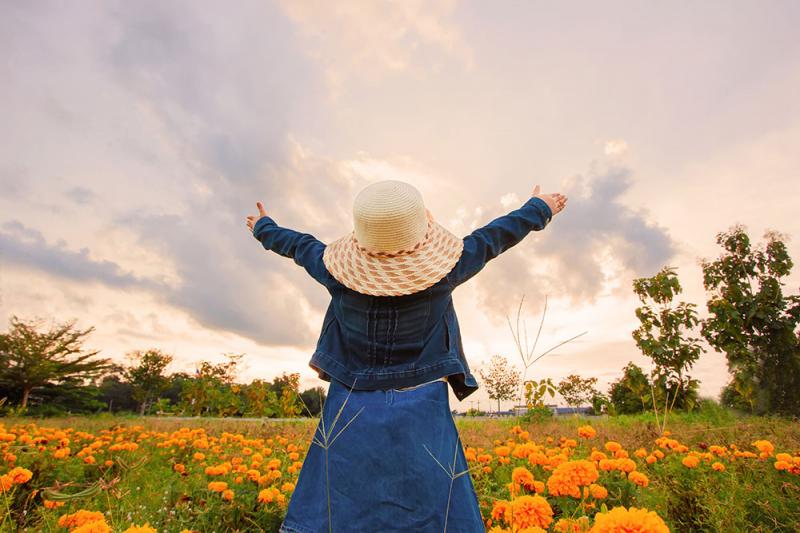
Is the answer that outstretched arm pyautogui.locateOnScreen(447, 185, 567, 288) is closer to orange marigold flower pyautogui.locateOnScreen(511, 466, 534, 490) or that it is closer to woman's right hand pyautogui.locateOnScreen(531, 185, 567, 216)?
woman's right hand pyautogui.locateOnScreen(531, 185, 567, 216)

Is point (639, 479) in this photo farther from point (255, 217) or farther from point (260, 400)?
point (260, 400)

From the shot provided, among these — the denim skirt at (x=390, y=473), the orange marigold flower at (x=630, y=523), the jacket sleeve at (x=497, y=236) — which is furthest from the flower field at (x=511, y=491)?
the jacket sleeve at (x=497, y=236)

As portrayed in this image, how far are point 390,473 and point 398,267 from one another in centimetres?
83

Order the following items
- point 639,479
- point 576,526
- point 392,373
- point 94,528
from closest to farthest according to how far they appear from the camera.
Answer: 1. point 94,528
2. point 576,526
3. point 392,373
4. point 639,479

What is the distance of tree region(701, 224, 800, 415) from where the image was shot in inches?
599

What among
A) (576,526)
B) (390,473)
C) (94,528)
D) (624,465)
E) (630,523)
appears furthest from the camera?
(624,465)

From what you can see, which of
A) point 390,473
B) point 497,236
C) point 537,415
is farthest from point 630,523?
point 537,415

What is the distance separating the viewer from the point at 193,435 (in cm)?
534

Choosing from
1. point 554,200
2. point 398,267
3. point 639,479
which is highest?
point 554,200

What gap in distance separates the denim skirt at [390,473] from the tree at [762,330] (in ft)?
53.9

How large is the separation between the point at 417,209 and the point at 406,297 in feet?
1.26

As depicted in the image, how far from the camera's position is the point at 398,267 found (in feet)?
6.52

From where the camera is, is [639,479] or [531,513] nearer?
[531,513]

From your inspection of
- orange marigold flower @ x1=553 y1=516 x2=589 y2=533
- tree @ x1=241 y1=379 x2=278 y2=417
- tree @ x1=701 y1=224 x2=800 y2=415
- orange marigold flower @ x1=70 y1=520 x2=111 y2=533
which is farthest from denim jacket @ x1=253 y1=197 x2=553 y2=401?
tree @ x1=701 y1=224 x2=800 y2=415
